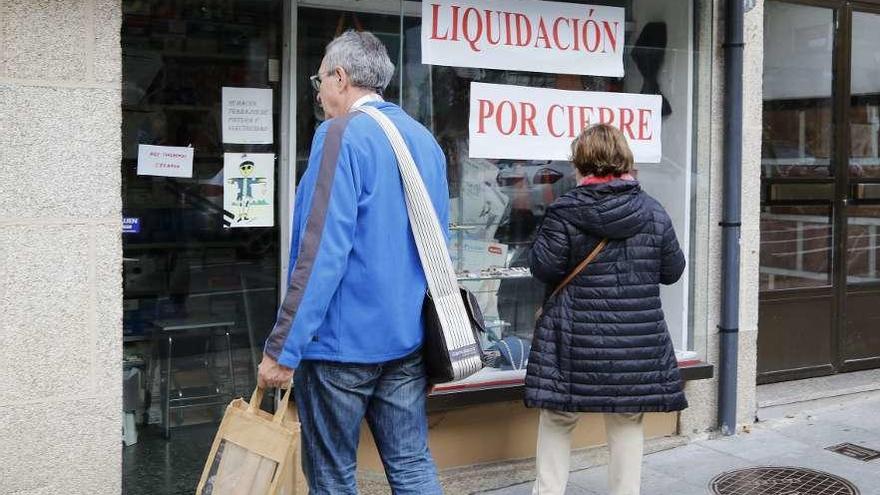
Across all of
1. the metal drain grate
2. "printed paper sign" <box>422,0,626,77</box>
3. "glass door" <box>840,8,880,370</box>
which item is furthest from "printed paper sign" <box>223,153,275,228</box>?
"glass door" <box>840,8,880,370</box>

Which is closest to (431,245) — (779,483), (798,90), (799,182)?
(779,483)

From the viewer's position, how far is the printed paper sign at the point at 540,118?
5.12 metres

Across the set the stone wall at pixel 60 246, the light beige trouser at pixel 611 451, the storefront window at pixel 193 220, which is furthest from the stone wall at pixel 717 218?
the stone wall at pixel 60 246

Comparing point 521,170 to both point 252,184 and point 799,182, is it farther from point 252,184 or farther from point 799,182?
point 799,182

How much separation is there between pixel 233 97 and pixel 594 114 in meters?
1.84

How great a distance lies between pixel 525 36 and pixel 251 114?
1.41 m

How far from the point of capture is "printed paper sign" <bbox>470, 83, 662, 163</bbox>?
16.8 ft

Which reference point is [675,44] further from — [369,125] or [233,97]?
[369,125]

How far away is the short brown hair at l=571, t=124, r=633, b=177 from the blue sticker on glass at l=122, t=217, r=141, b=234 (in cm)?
229

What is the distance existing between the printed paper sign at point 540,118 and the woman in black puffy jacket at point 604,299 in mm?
963

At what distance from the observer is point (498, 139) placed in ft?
16.8

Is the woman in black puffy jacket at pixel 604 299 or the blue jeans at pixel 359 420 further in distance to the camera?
the woman in black puffy jacket at pixel 604 299

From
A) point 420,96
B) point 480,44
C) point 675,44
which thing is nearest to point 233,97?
point 420,96

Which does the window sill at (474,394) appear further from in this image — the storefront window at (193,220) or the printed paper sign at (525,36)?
the printed paper sign at (525,36)
